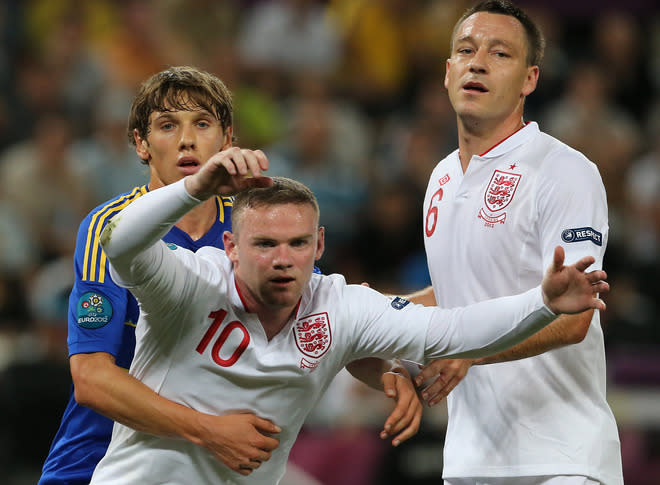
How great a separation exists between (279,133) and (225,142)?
594 centimetres

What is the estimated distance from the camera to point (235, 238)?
136 inches

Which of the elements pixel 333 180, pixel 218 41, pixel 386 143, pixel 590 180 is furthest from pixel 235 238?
pixel 218 41

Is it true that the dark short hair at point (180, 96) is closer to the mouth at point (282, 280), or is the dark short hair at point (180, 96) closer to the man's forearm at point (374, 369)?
the mouth at point (282, 280)

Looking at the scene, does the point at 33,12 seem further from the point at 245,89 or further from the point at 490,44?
the point at 490,44

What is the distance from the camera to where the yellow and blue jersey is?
3.55 meters

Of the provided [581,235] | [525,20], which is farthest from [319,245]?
[525,20]

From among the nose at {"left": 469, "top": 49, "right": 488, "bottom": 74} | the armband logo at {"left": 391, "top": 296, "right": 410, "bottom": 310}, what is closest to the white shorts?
the armband logo at {"left": 391, "top": 296, "right": 410, "bottom": 310}

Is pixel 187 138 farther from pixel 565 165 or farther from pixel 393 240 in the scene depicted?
pixel 393 240

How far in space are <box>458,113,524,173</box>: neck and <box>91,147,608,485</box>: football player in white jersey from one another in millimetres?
816

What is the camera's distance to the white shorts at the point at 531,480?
3613 millimetres

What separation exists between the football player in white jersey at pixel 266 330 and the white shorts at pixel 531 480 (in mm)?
572

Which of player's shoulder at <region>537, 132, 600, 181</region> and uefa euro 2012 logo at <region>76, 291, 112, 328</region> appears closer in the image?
uefa euro 2012 logo at <region>76, 291, 112, 328</region>

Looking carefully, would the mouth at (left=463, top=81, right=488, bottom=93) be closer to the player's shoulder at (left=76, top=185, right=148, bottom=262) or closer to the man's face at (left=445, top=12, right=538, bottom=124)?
the man's face at (left=445, top=12, right=538, bottom=124)

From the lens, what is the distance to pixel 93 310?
3551mm
